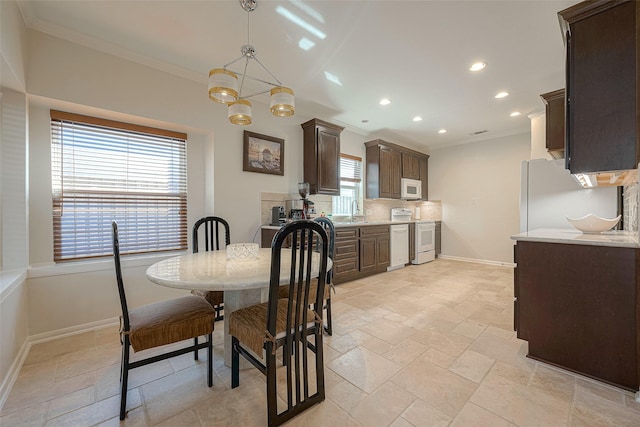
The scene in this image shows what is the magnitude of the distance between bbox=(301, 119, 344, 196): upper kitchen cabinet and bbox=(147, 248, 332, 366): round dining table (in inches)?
84.0

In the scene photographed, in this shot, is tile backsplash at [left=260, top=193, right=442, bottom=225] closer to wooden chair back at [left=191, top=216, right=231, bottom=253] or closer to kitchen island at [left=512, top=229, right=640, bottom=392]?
wooden chair back at [left=191, top=216, right=231, bottom=253]

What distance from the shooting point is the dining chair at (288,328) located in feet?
4.07

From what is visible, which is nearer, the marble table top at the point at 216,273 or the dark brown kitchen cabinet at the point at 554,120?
the marble table top at the point at 216,273

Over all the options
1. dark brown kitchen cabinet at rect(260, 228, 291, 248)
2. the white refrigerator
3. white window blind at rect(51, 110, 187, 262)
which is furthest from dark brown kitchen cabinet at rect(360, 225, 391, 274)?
white window blind at rect(51, 110, 187, 262)

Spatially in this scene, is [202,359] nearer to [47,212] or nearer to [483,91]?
[47,212]

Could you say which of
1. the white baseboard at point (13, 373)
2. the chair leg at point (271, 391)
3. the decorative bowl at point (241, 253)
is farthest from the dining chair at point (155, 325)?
the white baseboard at point (13, 373)

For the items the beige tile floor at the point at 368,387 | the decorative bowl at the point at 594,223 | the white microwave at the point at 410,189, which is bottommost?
the beige tile floor at the point at 368,387

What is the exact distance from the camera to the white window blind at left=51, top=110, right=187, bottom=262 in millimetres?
2402

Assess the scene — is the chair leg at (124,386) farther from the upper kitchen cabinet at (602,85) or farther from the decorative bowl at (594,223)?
the decorative bowl at (594,223)

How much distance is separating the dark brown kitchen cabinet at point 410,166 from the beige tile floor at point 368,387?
3630 mm

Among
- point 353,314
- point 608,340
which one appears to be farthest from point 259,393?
point 608,340

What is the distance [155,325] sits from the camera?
4.65 feet

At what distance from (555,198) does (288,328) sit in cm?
342

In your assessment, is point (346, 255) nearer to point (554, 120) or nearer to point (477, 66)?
point (477, 66)
